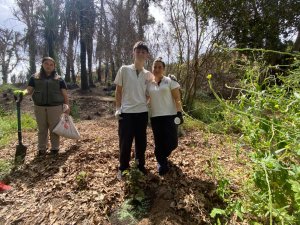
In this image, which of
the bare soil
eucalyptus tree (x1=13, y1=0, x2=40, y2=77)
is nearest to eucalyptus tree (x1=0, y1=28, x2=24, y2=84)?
eucalyptus tree (x1=13, y1=0, x2=40, y2=77)

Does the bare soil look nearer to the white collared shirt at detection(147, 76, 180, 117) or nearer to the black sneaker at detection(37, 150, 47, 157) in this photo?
the black sneaker at detection(37, 150, 47, 157)

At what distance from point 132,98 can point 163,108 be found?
0.43 meters

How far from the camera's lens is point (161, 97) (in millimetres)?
3926

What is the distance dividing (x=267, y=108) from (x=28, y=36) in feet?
68.8

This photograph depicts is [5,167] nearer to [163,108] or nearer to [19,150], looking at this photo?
[19,150]

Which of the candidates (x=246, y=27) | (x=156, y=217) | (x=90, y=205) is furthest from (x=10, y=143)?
(x=246, y=27)

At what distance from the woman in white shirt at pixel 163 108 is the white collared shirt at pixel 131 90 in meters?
0.15

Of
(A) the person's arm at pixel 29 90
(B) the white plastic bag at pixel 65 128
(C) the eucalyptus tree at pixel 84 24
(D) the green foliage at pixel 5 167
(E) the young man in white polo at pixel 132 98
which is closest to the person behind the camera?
(E) the young man in white polo at pixel 132 98

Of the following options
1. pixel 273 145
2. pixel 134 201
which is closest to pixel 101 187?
pixel 134 201

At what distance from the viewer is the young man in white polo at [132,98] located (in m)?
3.80

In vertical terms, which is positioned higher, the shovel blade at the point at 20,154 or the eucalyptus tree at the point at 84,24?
the eucalyptus tree at the point at 84,24

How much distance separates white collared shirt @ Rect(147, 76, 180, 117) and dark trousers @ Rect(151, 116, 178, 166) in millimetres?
91

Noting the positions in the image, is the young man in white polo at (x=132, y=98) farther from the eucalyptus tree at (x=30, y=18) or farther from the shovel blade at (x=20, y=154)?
the eucalyptus tree at (x=30, y=18)

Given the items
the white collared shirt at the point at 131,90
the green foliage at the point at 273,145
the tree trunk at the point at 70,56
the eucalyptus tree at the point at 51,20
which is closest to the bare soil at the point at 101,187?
the green foliage at the point at 273,145
